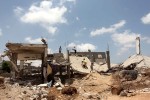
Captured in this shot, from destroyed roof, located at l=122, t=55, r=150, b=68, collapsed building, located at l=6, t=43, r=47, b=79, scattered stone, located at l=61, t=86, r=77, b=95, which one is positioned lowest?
scattered stone, located at l=61, t=86, r=77, b=95

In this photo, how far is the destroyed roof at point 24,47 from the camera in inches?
901

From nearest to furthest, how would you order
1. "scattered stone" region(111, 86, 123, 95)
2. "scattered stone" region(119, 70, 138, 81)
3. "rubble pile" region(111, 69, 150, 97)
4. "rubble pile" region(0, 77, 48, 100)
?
"rubble pile" region(0, 77, 48, 100), "rubble pile" region(111, 69, 150, 97), "scattered stone" region(111, 86, 123, 95), "scattered stone" region(119, 70, 138, 81)

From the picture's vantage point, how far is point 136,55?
2611 centimetres

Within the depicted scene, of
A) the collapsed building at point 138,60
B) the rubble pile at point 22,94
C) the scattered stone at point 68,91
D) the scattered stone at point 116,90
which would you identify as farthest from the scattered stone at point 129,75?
the rubble pile at point 22,94

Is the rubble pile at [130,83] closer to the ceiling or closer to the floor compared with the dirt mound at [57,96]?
closer to the ceiling

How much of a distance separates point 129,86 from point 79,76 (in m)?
6.96

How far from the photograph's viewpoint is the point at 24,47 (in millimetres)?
23344

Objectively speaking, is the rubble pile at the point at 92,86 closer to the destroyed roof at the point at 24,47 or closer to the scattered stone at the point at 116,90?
the scattered stone at the point at 116,90

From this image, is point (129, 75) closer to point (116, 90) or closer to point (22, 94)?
point (116, 90)

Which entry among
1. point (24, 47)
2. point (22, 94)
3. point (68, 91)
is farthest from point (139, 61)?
point (22, 94)

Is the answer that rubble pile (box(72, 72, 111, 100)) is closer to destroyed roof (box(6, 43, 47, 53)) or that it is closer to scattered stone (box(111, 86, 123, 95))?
scattered stone (box(111, 86, 123, 95))

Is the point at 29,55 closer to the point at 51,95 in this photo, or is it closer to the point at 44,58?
the point at 44,58

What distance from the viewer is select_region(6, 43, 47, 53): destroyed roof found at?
22891 millimetres

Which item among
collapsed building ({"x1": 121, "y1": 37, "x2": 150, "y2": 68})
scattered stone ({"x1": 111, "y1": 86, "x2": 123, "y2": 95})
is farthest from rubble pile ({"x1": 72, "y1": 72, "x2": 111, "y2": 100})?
collapsed building ({"x1": 121, "y1": 37, "x2": 150, "y2": 68})
